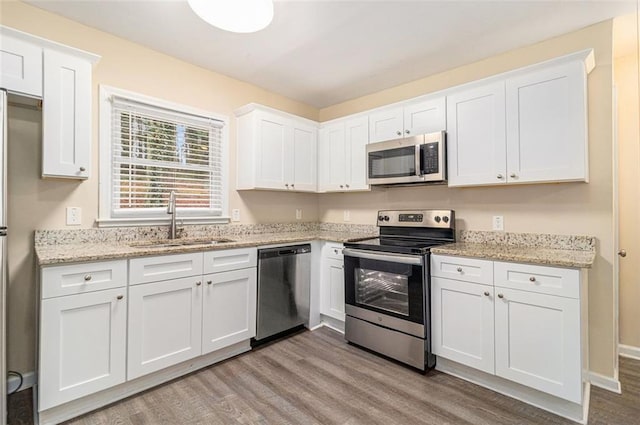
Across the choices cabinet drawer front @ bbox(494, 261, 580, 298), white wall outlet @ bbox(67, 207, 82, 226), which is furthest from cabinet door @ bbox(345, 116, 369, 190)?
white wall outlet @ bbox(67, 207, 82, 226)

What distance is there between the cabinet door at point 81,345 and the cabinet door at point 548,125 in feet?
9.60

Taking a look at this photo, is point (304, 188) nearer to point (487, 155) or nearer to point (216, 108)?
point (216, 108)

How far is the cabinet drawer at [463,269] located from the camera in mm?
2094

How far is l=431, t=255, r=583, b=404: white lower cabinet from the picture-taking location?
70.4 inches

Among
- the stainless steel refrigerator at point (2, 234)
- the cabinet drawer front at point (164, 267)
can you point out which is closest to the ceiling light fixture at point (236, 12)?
the stainless steel refrigerator at point (2, 234)

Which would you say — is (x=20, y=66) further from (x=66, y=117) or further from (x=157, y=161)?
(x=157, y=161)

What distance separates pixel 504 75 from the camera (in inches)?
91.1

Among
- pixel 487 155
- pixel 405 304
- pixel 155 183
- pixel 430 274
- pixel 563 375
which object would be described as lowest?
pixel 563 375

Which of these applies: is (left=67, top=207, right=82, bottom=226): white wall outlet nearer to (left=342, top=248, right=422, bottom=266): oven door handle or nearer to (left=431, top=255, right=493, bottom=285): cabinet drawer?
(left=342, top=248, right=422, bottom=266): oven door handle

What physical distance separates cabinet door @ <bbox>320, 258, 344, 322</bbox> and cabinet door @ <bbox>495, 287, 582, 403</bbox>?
1.39 metres

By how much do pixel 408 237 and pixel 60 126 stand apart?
2876mm

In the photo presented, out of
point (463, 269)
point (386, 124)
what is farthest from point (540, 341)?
point (386, 124)

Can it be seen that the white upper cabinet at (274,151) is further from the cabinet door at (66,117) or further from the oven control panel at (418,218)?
the cabinet door at (66,117)

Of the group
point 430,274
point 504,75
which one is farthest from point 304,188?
point 504,75
